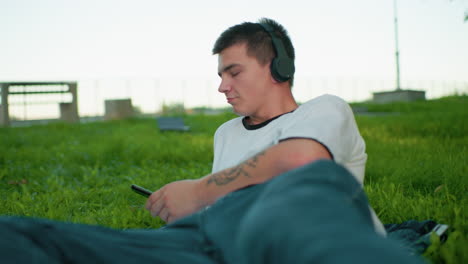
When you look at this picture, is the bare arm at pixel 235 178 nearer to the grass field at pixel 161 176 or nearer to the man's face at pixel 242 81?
the man's face at pixel 242 81

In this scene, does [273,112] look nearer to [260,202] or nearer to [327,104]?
[327,104]

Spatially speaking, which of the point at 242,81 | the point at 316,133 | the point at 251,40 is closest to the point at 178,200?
the point at 316,133

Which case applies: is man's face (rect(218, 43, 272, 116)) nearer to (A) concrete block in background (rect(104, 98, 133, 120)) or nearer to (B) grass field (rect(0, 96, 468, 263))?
(B) grass field (rect(0, 96, 468, 263))

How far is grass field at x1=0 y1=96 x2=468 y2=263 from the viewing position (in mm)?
3009

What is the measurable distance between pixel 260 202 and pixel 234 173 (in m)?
0.59

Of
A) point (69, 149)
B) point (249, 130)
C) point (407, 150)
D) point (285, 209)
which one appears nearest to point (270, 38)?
point (249, 130)

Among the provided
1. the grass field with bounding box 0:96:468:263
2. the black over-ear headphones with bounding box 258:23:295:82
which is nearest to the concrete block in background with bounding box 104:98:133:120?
the grass field with bounding box 0:96:468:263

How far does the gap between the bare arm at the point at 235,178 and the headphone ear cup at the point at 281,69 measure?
0.80m

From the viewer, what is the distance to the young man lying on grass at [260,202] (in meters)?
1.00

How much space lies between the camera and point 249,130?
2.40 metres

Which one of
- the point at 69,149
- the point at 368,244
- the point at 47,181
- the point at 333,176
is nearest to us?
the point at 368,244

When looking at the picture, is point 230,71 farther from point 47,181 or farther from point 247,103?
point 47,181

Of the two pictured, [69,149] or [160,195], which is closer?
[160,195]

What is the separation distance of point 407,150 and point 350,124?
4677 millimetres
